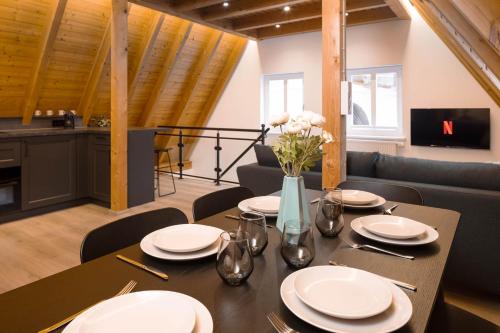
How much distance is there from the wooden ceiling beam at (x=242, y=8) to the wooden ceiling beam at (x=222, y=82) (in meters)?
1.66

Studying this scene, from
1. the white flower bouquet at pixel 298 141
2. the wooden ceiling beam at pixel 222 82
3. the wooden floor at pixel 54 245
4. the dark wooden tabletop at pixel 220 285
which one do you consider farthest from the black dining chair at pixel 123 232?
the wooden ceiling beam at pixel 222 82

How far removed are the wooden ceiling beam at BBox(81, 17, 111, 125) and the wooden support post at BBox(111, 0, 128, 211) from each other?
771mm

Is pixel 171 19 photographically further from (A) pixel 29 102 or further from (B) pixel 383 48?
(B) pixel 383 48

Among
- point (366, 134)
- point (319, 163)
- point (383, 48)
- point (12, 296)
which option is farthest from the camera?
point (366, 134)

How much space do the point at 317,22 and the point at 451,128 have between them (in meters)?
2.69

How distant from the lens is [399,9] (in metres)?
5.01

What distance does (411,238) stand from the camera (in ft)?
4.23

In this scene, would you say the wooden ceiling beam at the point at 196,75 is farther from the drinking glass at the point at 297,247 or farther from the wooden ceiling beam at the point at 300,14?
the drinking glass at the point at 297,247

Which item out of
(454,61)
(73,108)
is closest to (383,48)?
(454,61)

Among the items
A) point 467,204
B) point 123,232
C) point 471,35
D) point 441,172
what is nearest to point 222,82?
point 471,35

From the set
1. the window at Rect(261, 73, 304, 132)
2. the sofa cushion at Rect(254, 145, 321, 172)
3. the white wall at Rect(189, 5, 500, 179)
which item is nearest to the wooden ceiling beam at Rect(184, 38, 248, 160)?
the white wall at Rect(189, 5, 500, 179)

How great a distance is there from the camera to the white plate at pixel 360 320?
764mm

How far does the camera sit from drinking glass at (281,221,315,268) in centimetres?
107

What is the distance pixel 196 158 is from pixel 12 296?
7.24m
